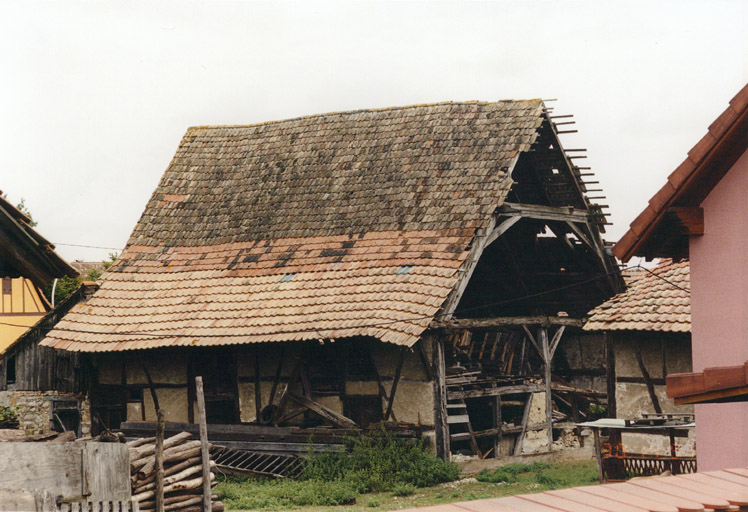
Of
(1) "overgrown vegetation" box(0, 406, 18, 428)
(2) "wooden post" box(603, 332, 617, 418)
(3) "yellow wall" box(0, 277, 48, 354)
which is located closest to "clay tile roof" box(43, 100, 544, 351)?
(2) "wooden post" box(603, 332, 617, 418)

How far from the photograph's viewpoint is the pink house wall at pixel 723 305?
10.7 m

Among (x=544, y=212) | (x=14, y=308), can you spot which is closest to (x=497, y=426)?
(x=544, y=212)

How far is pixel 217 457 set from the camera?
1930 centimetres

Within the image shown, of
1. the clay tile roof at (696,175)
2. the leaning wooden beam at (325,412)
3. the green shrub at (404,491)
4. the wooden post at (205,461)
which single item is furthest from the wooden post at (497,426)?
the clay tile roof at (696,175)

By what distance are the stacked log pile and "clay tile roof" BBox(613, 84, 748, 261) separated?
6053 mm

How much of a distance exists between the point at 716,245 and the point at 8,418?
2323 centimetres

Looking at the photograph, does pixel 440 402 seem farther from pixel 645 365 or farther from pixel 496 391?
pixel 645 365

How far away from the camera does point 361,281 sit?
19547 millimetres

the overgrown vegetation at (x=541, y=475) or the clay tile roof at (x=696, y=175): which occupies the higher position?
Result: the clay tile roof at (x=696, y=175)

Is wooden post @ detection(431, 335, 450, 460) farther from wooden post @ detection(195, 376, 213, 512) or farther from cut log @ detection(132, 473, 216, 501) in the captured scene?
wooden post @ detection(195, 376, 213, 512)

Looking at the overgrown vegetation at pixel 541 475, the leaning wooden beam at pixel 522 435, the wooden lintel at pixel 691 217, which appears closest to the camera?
the wooden lintel at pixel 691 217

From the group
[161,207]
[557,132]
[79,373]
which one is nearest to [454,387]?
[557,132]

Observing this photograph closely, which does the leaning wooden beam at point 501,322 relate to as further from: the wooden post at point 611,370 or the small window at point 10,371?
the small window at point 10,371

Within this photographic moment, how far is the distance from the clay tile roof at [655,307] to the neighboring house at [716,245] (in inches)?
204
